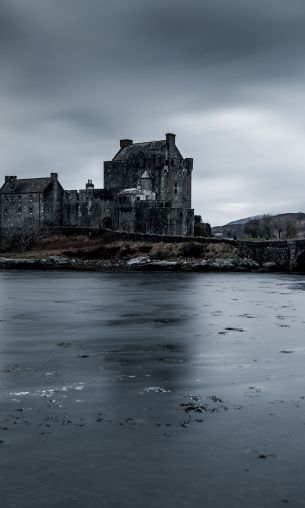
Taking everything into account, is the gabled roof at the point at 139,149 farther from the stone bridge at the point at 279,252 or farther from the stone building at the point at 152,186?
the stone bridge at the point at 279,252

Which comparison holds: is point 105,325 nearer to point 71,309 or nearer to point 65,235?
point 71,309

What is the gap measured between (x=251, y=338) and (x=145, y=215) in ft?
193

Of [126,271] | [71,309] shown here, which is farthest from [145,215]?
[71,309]

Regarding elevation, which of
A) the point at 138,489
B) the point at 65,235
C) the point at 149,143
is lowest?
the point at 138,489

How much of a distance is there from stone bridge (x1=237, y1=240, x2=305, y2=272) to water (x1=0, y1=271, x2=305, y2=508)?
164 feet

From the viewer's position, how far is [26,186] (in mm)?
91500

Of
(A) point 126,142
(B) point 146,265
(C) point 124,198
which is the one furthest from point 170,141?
(B) point 146,265

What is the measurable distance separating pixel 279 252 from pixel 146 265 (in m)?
15.2

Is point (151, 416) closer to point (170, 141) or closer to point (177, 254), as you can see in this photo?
point (177, 254)

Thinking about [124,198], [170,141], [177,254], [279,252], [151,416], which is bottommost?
[151,416]

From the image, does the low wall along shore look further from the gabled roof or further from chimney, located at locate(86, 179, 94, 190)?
the gabled roof

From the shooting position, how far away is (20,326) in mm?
22969

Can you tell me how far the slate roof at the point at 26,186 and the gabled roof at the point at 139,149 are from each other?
1059cm

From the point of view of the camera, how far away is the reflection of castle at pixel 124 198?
257 feet
